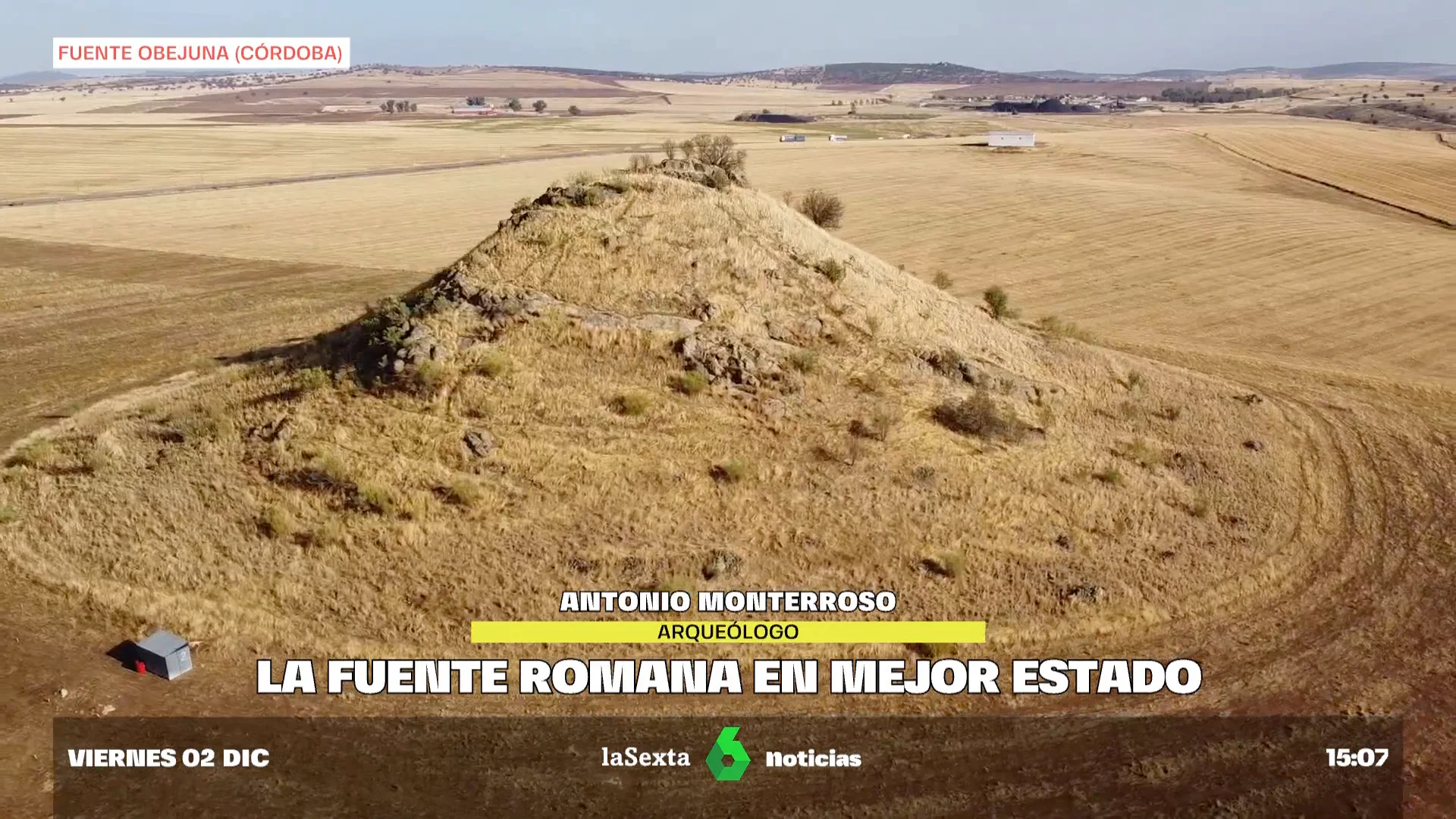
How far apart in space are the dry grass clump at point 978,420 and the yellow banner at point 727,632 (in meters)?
6.68

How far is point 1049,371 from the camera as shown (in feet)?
85.6

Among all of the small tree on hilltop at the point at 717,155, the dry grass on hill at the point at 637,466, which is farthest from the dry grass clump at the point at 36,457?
the small tree on hilltop at the point at 717,155

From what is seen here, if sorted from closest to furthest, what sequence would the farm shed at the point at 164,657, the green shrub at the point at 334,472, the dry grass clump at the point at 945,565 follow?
the farm shed at the point at 164,657 → the dry grass clump at the point at 945,565 → the green shrub at the point at 334,472

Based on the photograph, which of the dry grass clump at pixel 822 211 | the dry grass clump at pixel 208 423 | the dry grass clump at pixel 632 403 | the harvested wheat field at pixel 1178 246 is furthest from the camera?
the dry grass clump at pixel 822 211

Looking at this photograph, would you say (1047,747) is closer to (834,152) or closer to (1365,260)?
(1365,260)

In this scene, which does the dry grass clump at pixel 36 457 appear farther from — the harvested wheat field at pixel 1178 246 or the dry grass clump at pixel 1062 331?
the harvested wheat field at pixel 1178 246

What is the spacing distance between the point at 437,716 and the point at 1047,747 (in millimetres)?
9859

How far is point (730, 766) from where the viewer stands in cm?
1248

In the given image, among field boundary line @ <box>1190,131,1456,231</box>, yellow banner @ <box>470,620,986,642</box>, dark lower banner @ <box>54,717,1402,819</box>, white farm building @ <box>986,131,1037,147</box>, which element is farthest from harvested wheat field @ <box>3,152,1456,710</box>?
white farm building @ <box>986,131,1037,147</box>

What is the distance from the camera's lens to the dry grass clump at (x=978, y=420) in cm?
2108

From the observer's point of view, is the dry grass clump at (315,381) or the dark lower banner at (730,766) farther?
the dry grass clump at (315,381)

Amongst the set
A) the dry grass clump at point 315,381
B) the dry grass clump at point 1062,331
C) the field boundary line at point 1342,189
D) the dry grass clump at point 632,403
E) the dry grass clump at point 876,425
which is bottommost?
the dry grass clump at point 876,425

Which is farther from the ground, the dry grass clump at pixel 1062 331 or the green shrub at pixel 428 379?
the dry grass clump at pixel 1062 331

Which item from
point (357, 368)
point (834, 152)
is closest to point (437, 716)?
point (357, 368)
